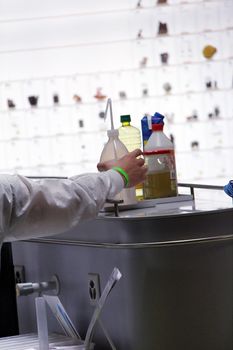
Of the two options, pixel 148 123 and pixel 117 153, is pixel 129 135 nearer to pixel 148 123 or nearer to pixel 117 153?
pixel 148 123

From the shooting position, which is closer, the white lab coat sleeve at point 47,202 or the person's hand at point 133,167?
the white lab coat sleeve at point 47,202

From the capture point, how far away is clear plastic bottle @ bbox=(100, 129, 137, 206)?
80.7 inches

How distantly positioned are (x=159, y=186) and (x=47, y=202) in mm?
447

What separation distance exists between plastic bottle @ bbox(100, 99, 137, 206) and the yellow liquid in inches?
2.5

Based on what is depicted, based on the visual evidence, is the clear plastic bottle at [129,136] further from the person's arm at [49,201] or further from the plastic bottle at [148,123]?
the person's arm at [49,201]

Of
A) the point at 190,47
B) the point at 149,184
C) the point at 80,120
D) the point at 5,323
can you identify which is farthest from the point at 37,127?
the point at 149,184

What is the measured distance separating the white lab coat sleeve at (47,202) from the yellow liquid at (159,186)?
267 mm

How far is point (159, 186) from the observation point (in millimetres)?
2131

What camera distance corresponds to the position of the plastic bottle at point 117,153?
2049mm

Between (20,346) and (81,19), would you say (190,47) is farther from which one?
(20,346)

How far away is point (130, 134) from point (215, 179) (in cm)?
268

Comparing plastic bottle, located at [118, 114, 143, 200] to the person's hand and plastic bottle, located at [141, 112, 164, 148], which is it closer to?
plastic bottle, located at [141, 112, 164, 148]

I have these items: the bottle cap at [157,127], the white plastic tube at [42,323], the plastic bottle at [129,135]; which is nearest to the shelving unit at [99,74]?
the plastic bottle at [129,135]

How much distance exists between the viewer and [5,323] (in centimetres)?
260
